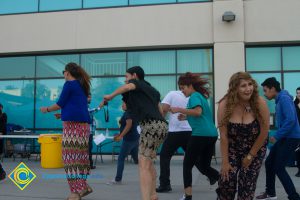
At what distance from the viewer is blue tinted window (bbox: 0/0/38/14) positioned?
14.7 m

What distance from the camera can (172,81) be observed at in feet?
45.4

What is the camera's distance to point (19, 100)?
15039 mm

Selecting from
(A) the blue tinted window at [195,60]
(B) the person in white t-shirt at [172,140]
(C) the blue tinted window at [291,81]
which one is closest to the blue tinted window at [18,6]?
(A) the blue tinted window at [195,60]

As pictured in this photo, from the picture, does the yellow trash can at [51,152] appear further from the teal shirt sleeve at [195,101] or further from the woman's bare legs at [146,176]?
the woman's bare legs at [146,176]

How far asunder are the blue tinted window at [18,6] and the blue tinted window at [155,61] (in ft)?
13.3

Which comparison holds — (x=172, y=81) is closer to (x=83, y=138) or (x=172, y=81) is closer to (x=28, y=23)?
(x=28, y=23)

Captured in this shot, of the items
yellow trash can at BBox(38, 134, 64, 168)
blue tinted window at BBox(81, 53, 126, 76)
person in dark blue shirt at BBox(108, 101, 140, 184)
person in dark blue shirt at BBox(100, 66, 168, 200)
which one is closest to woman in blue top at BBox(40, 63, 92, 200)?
person in dark blue shirt at BBox(100, 66, 168, 200)

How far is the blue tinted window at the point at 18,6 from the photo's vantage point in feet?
48.2

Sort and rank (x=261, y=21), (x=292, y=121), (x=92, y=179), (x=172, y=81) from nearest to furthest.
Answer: (x=292, y=121)
(x=92, y=179)
(x=261, y=21)
(x=172, y=81)

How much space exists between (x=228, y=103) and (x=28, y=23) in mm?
12254

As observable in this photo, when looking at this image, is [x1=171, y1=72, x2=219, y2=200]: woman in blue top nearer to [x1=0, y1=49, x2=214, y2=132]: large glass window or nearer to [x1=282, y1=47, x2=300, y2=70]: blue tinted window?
[x1=0, y1=49, x2=214, y2=132]: large glass window

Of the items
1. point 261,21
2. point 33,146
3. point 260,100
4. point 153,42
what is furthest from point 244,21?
point 260,100

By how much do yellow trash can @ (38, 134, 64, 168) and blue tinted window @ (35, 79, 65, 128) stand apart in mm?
4054

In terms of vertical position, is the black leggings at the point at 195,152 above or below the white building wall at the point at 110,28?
below
